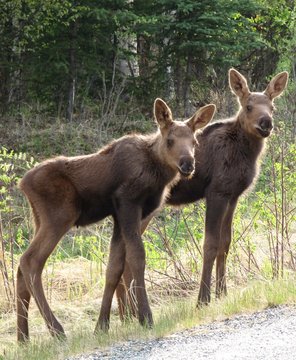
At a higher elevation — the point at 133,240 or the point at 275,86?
the point at 275,86

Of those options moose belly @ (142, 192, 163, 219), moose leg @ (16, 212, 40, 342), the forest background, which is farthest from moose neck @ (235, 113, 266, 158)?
the forest background

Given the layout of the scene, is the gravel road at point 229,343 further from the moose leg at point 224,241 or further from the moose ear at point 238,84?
the moose ear at point 238,84

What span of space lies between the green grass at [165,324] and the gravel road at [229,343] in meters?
0.19

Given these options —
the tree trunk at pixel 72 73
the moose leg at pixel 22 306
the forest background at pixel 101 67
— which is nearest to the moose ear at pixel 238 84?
the moose leg at pixel 22 306

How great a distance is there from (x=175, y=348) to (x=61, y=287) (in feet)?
18.3

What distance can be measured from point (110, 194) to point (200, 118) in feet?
4.00

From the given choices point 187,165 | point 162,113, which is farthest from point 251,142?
point 187,165

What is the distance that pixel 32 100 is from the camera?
78.2 ft

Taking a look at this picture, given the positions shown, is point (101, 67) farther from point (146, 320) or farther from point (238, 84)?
point (146, 320)

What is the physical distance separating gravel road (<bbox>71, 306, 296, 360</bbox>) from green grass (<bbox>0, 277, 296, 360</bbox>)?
19 cm

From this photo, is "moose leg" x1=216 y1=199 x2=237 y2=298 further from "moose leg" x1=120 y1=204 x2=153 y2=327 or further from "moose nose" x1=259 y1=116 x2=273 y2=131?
"moose leg" x1=120 y1=204 x2=153 y2=327

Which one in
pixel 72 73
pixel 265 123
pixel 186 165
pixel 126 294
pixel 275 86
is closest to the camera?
pixel 186 165

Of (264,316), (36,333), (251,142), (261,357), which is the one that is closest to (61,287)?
(36,333)

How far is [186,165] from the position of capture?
804cm
